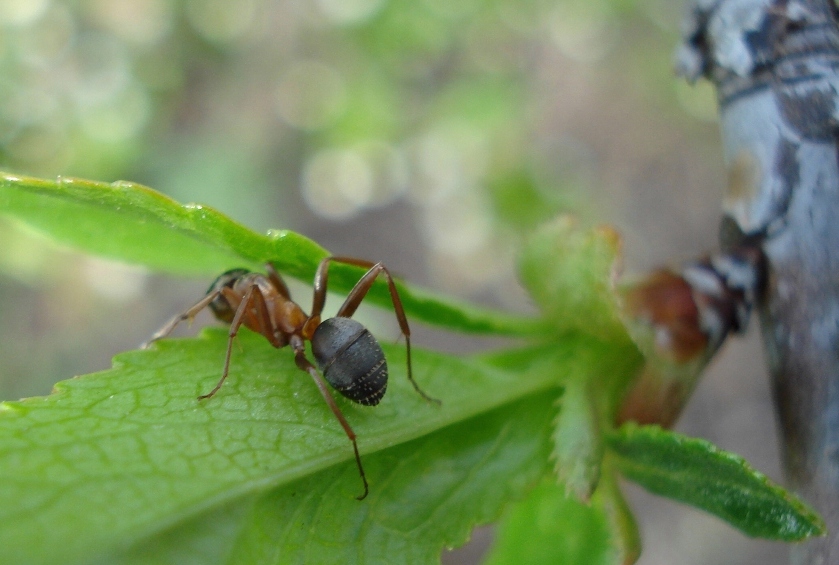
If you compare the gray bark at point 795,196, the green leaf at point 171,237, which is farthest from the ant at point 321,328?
the gray bark at point 795,196

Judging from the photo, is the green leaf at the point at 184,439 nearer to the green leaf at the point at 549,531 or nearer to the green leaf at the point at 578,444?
the green leaf at the point at 578,444

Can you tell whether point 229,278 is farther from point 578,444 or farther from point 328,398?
point 578,444

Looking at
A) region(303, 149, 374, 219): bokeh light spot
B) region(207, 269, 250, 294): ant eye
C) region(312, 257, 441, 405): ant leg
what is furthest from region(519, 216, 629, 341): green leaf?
region(303, 149, 374, 219): bokeh light spot

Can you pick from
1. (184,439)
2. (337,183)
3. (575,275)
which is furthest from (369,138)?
(184,439)

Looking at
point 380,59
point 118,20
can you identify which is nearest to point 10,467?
point 380,59

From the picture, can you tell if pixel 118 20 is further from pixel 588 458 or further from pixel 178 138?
pixel 588 458
